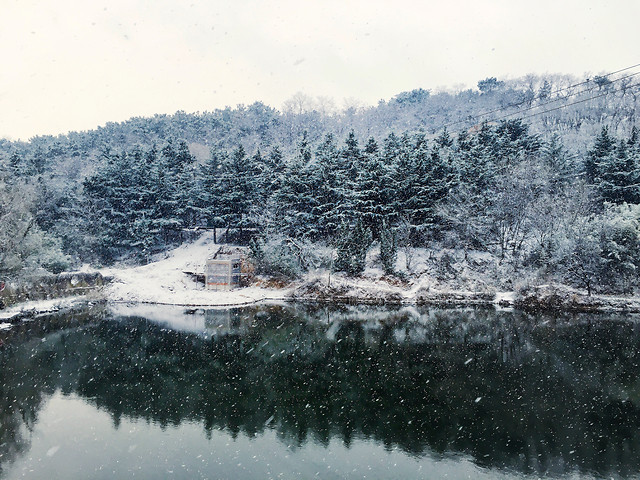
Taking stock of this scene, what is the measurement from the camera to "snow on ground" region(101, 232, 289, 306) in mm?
26703

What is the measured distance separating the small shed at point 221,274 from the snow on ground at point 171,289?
81cm

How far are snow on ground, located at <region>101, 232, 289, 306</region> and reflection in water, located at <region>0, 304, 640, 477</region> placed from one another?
448 cm

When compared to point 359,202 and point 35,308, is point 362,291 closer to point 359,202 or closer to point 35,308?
point 359,202

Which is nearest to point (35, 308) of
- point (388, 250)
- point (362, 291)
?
point (362, 291)

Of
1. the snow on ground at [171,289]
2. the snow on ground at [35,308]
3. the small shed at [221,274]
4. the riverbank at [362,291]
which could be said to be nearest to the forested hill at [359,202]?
the riverbank at [362,291]

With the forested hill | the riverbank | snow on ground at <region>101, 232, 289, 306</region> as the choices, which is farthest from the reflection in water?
the forested hill

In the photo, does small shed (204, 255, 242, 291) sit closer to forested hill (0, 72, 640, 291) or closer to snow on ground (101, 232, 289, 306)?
snow on ground (101, 232, 289, 306)

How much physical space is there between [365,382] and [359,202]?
1920cm

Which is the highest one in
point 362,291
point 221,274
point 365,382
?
point 221,274

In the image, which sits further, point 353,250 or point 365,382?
point 353,250

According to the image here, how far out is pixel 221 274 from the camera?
29.5 m

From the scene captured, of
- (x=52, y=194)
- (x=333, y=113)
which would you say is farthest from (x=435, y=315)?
(x=333, y=113)

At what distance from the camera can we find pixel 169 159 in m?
40.3

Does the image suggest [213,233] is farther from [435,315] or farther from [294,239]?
[435,315]
